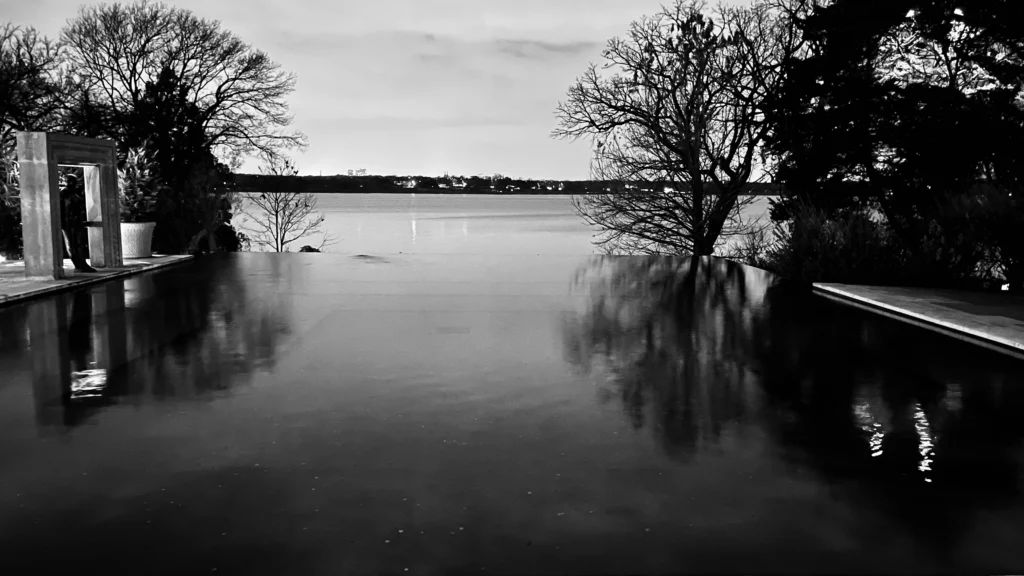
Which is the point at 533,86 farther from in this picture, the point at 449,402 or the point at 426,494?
the point at 426,494

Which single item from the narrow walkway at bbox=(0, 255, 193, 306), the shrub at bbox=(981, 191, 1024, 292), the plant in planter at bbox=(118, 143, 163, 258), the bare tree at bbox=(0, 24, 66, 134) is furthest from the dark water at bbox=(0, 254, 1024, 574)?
the bare tree at bbox=(0, 24, 66, 134)

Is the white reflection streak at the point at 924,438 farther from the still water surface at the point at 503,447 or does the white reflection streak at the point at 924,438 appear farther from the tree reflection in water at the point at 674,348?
the tree reflection in water at the point at 674,348

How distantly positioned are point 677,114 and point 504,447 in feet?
67.4

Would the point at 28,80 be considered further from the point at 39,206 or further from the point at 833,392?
the point at 833,392

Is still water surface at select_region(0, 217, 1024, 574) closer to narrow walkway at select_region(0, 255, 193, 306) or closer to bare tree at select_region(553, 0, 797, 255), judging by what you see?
narrow walkway at select_region(0, 255, 193, 306)

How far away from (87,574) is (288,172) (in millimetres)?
44608

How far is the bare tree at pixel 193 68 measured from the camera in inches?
1353

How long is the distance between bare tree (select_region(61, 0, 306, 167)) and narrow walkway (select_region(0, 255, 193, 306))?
19.4m

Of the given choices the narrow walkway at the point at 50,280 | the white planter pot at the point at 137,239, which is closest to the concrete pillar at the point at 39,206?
the narrow walkway at the point at 50,280

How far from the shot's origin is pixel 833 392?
6441 mm

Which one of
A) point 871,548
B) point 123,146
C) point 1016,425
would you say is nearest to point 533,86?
point 123,146

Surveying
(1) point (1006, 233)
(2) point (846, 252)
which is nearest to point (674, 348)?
(2) point (846, 252)

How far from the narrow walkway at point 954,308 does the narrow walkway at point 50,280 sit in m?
12.0

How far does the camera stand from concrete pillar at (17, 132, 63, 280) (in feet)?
44.2
